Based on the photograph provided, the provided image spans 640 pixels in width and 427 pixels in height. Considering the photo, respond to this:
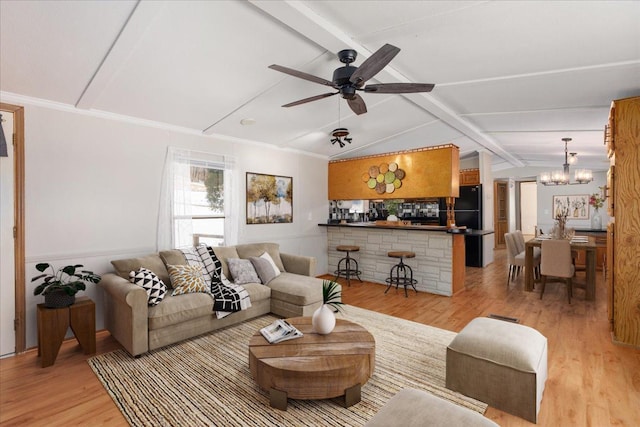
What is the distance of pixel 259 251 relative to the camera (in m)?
4.66

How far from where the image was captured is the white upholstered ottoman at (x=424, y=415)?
1408 millimetres

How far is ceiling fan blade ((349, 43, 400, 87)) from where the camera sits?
208 centimetres

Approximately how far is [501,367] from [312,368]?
51.2 inches

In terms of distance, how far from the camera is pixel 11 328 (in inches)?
120

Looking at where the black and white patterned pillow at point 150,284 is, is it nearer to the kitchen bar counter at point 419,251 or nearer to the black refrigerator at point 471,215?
the kitchen bar counter at point 419,251

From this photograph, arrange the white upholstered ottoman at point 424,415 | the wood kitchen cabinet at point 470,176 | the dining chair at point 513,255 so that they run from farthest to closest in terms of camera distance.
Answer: the wood kitchen cabinet at point 470,176, the dining chair at point 513,255, the white upholstered ottoman at point 424,415

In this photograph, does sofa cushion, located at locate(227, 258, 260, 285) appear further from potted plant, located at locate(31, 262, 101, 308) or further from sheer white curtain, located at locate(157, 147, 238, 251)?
potted plant, located at locate(31, 262, 101, 308)

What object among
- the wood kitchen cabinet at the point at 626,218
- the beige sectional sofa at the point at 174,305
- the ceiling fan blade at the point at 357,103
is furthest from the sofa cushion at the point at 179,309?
the wood kitchen cabinet at the point at 626,218

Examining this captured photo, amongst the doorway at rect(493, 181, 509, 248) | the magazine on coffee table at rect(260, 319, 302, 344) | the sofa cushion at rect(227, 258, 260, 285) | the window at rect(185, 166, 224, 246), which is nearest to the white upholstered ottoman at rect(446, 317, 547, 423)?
the magazine on coffee table at rect(260, 319, 302, 344)

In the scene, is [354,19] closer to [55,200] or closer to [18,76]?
[18,76]

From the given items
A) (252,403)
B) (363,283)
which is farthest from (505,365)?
(363,283)

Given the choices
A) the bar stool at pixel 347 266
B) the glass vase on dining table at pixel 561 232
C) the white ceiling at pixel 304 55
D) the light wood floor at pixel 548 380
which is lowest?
the light wood floor at pixel 548 380

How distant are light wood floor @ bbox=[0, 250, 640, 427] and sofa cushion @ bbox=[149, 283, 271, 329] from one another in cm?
64

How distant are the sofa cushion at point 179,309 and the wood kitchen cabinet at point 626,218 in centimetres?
424
